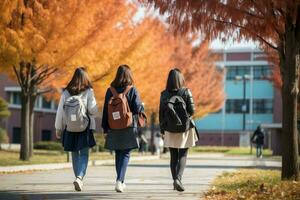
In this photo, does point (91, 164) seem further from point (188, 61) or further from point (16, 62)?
point (188, 61)

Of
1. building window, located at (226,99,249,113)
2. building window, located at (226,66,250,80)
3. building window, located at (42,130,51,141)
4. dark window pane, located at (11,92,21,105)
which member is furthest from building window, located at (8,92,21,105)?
building window, located at (226,99,249,113)

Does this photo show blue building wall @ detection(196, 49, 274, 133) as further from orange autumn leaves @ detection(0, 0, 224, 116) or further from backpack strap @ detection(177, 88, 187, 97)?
backpack strap @ detection(177, 88, 187, 97)

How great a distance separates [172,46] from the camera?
34438mm

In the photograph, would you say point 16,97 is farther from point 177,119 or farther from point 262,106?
point 177,119

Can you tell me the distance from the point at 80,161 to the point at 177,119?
1543mm

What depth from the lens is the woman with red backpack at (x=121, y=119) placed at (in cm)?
896

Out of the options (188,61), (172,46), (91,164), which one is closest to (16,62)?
(91,164)

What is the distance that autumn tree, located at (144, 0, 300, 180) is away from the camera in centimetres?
993

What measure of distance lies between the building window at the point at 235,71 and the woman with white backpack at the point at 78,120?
71871mm

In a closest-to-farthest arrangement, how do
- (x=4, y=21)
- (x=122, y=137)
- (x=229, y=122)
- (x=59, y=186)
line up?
(x=122, y=137) → (x=59, y=186) → (x=4, y=21) → (x=229, y=122)

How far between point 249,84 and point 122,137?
73.1 meters

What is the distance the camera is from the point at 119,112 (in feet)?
29.3

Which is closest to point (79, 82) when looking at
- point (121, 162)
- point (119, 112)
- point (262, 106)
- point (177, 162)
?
point (119, 112)

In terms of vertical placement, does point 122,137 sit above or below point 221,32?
below
